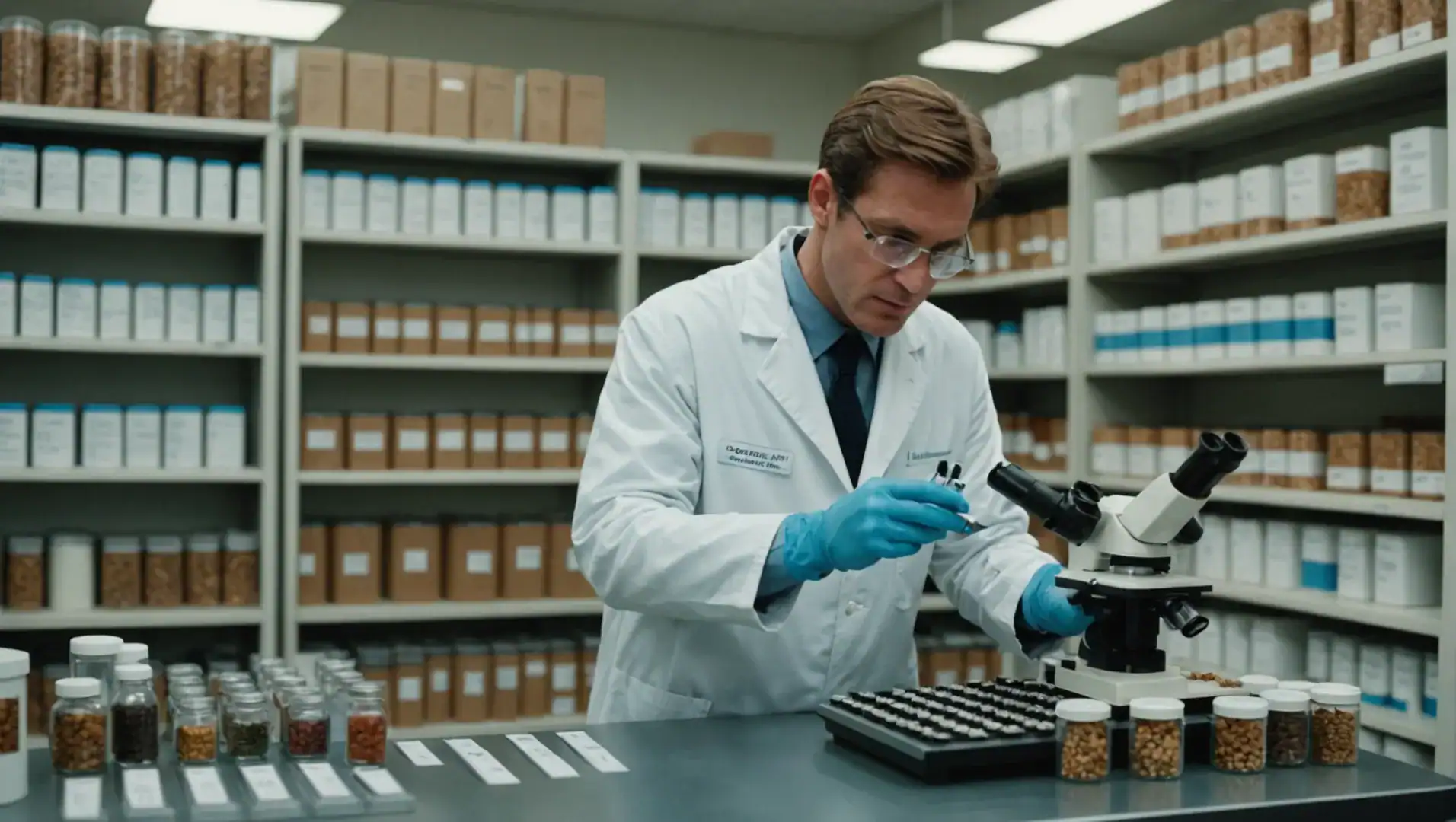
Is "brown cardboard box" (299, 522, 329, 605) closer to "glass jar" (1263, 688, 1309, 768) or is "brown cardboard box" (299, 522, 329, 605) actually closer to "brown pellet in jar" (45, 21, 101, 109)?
"brown pellet in jar" (45, 21, 101, 109)

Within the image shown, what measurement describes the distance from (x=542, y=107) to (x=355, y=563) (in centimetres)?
161

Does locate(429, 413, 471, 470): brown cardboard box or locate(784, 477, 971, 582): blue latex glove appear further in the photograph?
locate(429, 413, 471, 470): brown cardboard box

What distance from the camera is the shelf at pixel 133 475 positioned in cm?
390

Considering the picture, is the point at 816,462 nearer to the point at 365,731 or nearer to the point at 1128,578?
the point at 1128,578

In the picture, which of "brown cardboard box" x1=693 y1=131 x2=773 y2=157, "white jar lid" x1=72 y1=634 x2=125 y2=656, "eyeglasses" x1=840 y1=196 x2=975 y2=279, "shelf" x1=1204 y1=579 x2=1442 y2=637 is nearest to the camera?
"white jar lid" x1=72 y1=634 x2=125 y2=656

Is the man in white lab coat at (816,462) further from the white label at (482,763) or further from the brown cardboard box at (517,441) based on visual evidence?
the brown cardboard box at (517,441)

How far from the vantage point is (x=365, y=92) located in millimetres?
4254

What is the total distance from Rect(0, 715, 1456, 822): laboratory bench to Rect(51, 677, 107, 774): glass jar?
31mm

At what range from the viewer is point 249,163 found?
424 centimetres

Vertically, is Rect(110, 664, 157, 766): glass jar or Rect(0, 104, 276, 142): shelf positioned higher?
Rect(0, 104, 276, 142): shelf

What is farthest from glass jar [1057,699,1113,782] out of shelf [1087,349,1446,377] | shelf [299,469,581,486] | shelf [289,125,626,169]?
shelf [289,125,626,169]

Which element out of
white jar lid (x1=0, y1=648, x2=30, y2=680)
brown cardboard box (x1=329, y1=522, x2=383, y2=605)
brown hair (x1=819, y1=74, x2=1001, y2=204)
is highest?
brown hair (x1=819, y1=74, x2=1001, y2=204)

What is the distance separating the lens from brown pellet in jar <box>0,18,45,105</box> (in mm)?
3887

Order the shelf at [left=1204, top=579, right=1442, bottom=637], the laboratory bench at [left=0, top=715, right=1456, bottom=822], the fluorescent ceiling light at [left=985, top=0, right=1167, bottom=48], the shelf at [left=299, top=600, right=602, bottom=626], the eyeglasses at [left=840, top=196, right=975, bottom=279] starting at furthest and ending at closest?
the shelf at [left=299, top=600, right=602, bottom=626] < the fluorescent ceiling light at [left=985, top=0, right=1167, bottom=48] < the shelf at [left=1204, top=579, right=1442, bottom=637] < the eyeglasses at [left=840, top=196, right=975, bottom=279] < the laboratory bench at [left=0, top=715, right=1456, bottom=822]
